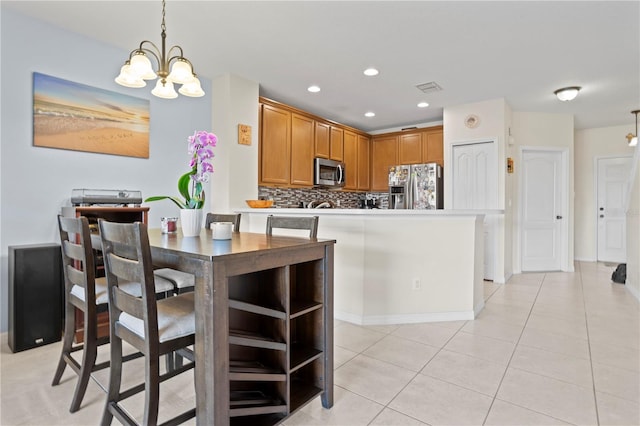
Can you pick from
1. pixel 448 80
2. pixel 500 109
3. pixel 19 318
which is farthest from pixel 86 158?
pixel 500 109

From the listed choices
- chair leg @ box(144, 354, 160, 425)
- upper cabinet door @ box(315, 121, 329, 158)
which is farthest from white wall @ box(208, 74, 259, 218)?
chair leg @ box(144, 354, 160, 425)

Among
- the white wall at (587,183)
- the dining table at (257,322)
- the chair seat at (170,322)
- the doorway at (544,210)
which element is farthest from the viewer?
the white wall at (587,183)

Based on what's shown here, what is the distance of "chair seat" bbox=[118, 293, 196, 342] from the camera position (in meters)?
1.37

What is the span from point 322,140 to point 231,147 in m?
1.91

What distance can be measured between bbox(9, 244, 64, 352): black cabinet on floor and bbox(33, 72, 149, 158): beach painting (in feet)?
2.95

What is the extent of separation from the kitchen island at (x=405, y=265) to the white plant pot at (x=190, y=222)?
1.44 m

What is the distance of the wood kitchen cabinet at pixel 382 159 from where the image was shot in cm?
624

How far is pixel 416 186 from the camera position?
5488 millimetres

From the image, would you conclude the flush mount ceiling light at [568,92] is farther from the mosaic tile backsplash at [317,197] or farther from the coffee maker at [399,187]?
the mosaic tile backsplash at [317,197]

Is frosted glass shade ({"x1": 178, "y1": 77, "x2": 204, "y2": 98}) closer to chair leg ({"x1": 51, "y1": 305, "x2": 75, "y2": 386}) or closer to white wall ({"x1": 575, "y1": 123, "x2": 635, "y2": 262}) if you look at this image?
chair leg ({"x1": 51, "y1": 305, "x2": 75, "y2": 386})

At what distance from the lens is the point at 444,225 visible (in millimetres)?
3105

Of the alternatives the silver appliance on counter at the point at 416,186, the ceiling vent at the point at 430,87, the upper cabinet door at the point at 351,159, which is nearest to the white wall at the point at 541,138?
the silver appliance on counter at the point at 416,186

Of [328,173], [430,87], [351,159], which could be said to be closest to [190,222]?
[430,87]

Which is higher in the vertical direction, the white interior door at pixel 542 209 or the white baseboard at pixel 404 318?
the white interior door at pixel 542 209
